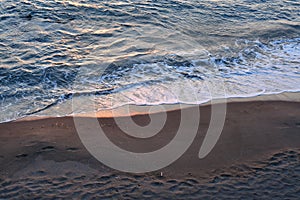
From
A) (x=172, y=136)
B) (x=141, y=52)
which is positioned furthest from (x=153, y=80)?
(x=172, y=136)

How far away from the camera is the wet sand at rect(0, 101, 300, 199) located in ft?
16.1

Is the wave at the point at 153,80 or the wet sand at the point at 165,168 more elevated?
the wave at the point at 153,80

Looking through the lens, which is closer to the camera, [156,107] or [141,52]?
[156,107]

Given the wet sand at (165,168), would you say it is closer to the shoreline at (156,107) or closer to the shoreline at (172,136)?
the shoreline at (172,136)

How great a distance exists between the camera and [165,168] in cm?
538

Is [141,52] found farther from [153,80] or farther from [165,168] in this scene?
[165,168]

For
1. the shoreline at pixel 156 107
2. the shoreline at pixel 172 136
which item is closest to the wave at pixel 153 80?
the shoreline at pixel 156 107

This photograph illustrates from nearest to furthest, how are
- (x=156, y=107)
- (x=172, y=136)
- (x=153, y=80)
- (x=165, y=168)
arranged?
(x=165, y=168), (x=172, y=136), (x=156, y=107), (x=153, y=80)

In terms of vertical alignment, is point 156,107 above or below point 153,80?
below

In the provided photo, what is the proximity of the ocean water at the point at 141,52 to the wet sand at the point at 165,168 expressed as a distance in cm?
85

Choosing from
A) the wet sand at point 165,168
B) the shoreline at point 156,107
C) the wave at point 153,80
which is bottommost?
the wet sand at point 165,168

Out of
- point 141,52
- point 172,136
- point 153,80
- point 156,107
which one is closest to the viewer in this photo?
point 172,136

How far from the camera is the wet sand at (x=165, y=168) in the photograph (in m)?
4.91

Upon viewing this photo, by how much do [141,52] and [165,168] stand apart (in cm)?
468
